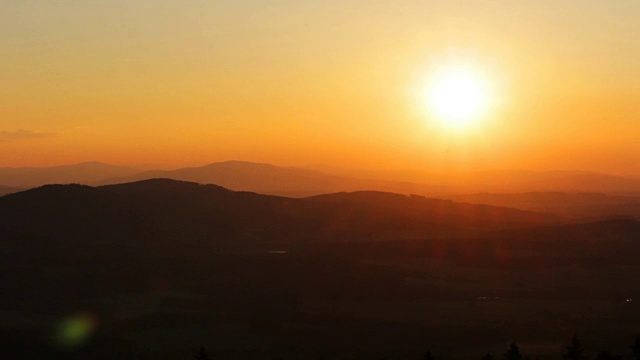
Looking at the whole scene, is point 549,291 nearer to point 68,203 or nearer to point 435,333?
point 435,333

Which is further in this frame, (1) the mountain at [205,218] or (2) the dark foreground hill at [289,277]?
(1) the mountain at [205,218]

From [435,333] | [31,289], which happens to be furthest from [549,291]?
[31,289]

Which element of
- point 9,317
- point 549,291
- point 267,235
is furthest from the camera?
point 267,235

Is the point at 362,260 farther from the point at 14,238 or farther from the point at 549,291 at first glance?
the point at 14,238

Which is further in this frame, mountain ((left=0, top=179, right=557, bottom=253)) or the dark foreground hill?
Result: mountain ((left=0, top=179, right=557, bottom=253))

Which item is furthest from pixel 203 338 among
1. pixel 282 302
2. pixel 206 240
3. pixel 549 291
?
pixel 206 240

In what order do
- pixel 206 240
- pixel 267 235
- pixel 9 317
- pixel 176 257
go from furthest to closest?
1. pixel 267 235
2. pixel 206 240
3. pixel 176 257
4. pixel 9 317

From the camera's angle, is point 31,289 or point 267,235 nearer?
point 31,289

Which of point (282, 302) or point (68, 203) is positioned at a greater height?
point (68, 203)
